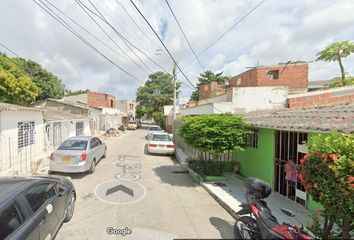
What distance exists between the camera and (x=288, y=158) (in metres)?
6.59

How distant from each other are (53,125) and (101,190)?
10025 mm

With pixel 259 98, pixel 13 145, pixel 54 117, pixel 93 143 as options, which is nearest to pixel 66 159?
pixel 93 143

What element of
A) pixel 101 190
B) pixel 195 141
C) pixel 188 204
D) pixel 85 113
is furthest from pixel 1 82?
pixel 188 204

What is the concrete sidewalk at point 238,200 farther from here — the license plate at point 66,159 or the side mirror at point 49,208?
the license plate at point 66,159

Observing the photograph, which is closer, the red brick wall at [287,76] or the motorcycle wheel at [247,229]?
the motorcycle wheel at [247,229]

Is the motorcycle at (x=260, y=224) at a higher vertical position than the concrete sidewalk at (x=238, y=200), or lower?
higher

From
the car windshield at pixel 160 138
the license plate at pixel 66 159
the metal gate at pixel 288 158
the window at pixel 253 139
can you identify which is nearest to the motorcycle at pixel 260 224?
the metal gate at pixel 288 158

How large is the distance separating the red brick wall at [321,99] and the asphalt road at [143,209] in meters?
6.83

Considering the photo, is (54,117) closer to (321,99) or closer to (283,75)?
(321,99)

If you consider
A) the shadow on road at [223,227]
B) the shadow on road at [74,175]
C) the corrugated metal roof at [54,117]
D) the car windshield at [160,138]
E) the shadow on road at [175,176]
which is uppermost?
the corrugated metal roof at [54,117]

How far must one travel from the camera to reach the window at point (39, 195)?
11.5 feet

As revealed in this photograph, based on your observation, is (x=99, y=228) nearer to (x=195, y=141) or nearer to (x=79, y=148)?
(x=195, y=141)

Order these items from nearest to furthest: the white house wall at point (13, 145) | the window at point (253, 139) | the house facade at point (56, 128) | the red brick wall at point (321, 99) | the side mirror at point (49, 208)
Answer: the side mirror at point (49, 208) → the window at point (253, 139) → the white house wall at point (13, 145) → the red brick wall at point (321, 99) → the house facade at point (56, 128)

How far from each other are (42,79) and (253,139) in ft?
119
